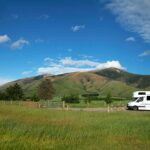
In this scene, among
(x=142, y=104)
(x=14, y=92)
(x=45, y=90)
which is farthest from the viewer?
(x=45, y=90)

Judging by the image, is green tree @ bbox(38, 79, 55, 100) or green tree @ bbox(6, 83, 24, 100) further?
green tree @ bbox(38, 79, 55, 100)

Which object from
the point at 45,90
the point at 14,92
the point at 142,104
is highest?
the point at 45,90

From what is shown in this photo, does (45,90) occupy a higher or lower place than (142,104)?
higher

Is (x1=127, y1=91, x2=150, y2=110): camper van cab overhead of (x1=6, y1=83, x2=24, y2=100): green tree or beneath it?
beneath

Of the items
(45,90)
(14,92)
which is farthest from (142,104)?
(14,92)

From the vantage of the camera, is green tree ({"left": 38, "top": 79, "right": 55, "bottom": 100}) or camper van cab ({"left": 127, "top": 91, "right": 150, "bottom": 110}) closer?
camper van cab ({"left": 127, "top": 91, "right": 150, "bottom": 110})

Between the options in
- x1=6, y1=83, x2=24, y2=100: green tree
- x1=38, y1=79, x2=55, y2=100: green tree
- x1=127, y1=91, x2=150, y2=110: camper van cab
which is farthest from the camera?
x1=38, y1=79, x2=55, y2=100: green tree

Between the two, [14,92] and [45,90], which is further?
[45,90]

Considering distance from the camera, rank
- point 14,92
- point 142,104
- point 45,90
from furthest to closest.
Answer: point 45,90
point 14,92
point 142,104

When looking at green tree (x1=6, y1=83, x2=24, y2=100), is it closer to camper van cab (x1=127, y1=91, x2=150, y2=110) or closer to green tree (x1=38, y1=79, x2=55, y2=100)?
green tree (x1=38, y1=79, x2=55, y2=100)

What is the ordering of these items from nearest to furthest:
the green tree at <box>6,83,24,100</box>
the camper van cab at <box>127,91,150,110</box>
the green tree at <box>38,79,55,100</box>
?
1. the camper van cab at <box>127,91,150,110</box>
2. the green tree at <box>6,83,24,100</box>
3. the green tree at <box>38,79,55,100</box>

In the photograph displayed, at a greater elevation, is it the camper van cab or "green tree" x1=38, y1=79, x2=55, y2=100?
"green tree" x1=38, y1=79, x2=55, y2=100

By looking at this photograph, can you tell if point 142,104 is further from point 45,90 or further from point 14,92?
point 14,92

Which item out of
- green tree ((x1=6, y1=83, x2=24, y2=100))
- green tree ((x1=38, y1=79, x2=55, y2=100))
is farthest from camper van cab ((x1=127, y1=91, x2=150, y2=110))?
green tree ((x1=6, y1=83, x2=24, y2=100))
